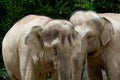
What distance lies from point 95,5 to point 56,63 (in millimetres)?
9974

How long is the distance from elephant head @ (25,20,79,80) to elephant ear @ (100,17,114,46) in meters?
0.75

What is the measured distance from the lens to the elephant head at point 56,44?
19.9ft

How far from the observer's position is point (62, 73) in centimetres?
603

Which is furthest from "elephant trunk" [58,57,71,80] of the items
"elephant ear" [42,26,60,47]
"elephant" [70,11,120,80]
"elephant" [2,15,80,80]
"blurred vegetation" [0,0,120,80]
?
"blurred vegetation" [0,0,120,80]

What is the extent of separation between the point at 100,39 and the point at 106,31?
0.46ft

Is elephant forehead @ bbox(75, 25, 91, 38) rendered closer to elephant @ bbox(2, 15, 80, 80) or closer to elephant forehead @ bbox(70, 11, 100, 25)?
elephant forehead @ bbox(70, 11, 100, 25)

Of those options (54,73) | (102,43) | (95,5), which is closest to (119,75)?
(102,43)

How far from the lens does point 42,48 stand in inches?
259

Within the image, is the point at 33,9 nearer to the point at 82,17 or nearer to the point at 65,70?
the point at 82,17

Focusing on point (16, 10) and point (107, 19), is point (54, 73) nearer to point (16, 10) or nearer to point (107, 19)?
point (107, 19)

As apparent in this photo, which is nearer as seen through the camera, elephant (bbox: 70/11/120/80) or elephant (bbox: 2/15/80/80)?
elephant (bbox: 2/15/80/80)

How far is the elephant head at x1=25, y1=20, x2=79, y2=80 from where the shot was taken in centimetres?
607

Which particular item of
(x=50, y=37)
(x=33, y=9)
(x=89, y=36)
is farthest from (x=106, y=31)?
(x=33, y=9)

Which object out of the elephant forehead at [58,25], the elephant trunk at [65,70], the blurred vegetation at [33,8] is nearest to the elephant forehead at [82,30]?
the elephant forehead at [58,25]
